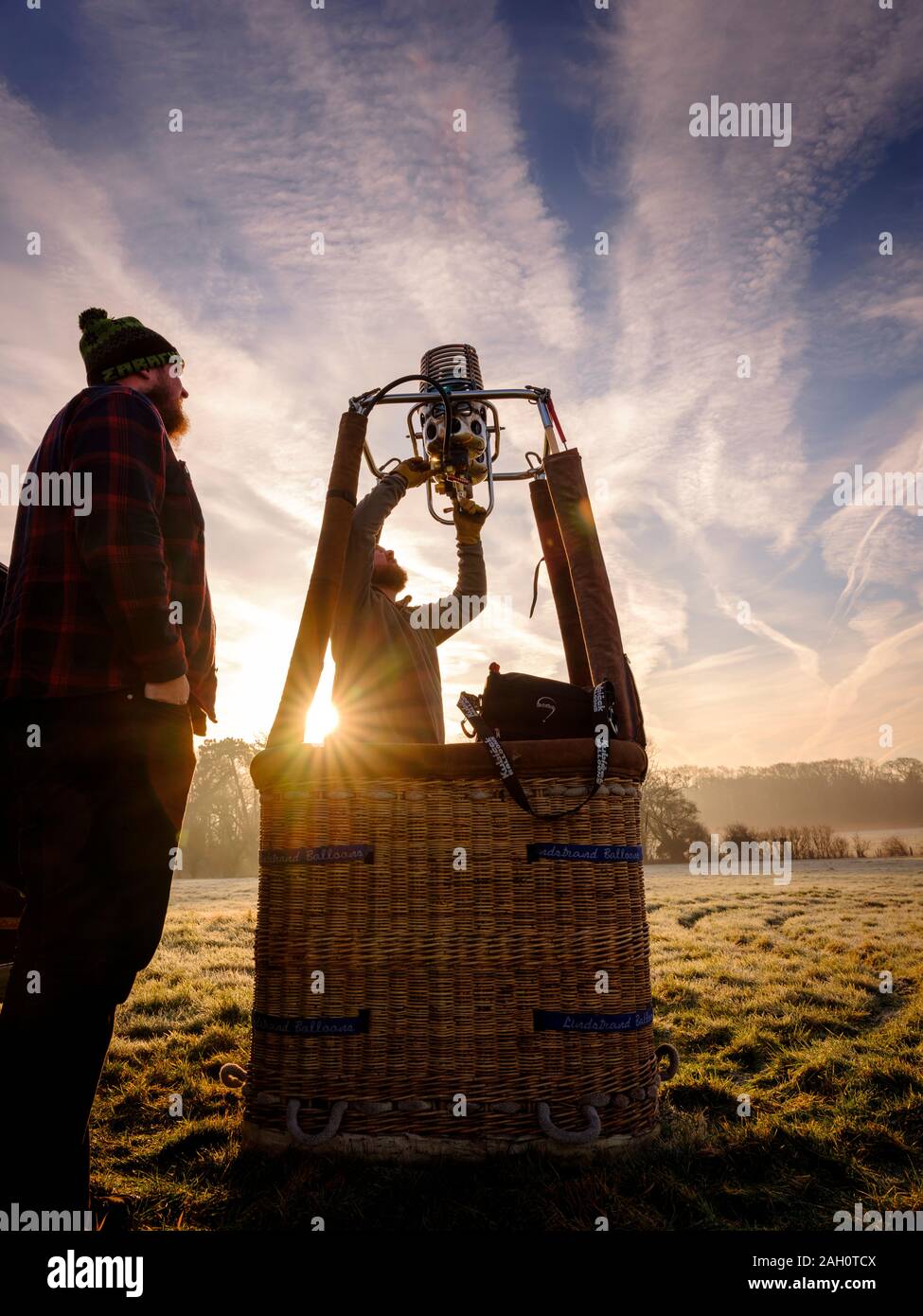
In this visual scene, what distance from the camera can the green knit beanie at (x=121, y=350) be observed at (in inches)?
95.5

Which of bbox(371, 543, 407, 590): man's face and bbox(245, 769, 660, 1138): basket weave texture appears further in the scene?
bbox(371, 543, 407, 590): man's face

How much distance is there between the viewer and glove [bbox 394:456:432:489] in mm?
3609

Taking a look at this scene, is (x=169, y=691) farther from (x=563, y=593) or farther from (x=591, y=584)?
(x=563, y=593)

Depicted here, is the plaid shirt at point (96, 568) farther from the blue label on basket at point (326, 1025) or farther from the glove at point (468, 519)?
the glove at point (468, 519)

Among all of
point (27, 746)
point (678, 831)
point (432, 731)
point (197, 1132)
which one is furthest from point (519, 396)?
point (678, 831)

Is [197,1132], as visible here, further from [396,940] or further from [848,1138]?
[848,1138]

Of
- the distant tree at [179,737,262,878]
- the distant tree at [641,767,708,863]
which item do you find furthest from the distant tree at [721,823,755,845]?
the distant tree at [179,737,262,878]

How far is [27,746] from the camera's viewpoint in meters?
1.89

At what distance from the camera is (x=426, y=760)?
248 centimetres

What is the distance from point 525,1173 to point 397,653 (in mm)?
2386

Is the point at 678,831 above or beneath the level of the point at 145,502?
beneath

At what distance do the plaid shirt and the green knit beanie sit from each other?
0.31m

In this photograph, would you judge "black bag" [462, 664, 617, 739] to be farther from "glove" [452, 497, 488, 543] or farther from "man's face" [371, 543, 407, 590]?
"man's face" [371, 543, 407, 590]

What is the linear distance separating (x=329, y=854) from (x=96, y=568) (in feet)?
3.74
